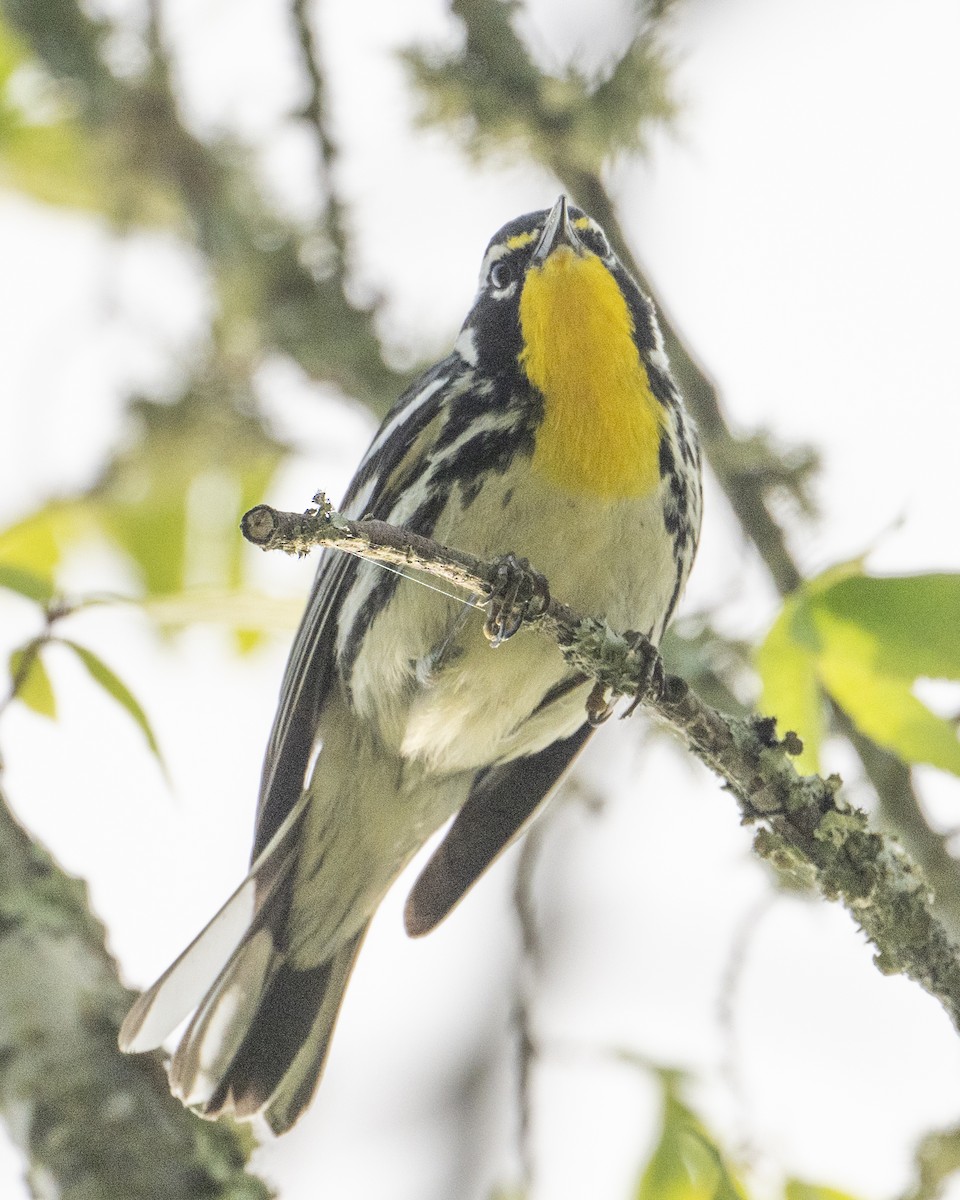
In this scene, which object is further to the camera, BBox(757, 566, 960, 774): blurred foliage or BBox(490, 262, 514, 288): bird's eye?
BBox(490, 262, 514, 288): bird's eye

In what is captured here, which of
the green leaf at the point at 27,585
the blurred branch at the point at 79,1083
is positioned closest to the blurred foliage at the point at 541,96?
the green leaf at the point at 27,585

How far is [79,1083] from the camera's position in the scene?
117 inches

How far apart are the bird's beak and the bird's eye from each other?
17 centimetres

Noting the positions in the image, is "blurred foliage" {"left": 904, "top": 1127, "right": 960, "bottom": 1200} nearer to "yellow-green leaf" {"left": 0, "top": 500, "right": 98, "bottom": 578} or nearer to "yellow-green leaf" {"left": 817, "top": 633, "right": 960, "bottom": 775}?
"yellow-green leaf" {"left": 817, "top": 633, "right": 960, "bottom": 775}

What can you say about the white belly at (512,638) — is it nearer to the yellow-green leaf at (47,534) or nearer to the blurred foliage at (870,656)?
the blurred foliage at (870,656)

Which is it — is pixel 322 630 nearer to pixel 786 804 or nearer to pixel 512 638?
pixel 512 638

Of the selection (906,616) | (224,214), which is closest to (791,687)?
(906,616)

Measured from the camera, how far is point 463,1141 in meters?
4.93

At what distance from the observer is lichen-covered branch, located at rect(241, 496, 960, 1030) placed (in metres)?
2.71

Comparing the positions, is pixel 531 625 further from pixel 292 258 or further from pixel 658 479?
pixel 292 258

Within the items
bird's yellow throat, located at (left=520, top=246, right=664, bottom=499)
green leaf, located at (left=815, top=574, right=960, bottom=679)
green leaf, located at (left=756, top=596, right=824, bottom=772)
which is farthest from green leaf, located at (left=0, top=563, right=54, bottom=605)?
green leaf, located at (left=815, top=574, right=960, bottom=679)

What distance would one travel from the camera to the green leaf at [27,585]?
3240mm

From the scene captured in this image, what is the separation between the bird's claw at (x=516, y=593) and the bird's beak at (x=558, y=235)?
53.6 inches

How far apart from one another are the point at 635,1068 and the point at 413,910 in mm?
782
